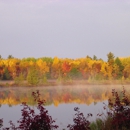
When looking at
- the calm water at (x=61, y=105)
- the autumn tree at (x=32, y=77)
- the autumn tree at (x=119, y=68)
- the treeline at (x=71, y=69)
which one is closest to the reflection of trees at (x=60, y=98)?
the calm water at (x=61, y=105)

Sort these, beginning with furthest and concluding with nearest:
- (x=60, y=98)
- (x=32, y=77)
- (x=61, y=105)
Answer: (x=32, y=77)
(x=60, y=98)
(x=61, y=105)

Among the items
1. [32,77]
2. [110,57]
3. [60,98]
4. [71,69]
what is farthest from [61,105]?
[71,69]

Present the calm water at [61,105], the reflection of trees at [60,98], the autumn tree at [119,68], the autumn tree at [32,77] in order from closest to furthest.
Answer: the calm water at [61,105] < the reflection of trees at [60,98] < the autumn tree at [32,77] < the autumn tree at [119,68]

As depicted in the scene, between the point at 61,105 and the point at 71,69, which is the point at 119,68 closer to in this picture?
the point at 71,69

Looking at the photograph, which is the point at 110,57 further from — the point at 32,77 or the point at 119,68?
the point at 32,77

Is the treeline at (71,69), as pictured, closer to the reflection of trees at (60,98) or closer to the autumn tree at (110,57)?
the autumn tree at (110,57)

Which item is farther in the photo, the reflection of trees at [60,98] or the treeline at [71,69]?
the treeline at [71,69]

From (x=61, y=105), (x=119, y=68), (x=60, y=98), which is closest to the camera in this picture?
(x=61, y=105)

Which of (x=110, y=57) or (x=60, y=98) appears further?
(x=110, y=57)

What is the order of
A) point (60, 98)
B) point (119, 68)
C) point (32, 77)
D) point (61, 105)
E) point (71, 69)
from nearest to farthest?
1. point (61, 105)
2. point (60, 98)
3. point (32, 77)
4. point (119, 68)
5. point (71, 69)

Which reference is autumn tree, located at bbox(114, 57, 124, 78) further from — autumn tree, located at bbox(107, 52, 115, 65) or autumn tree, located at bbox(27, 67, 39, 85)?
autumn tree, located at bbox(27, 67, 39, 85)

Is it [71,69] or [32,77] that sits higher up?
[71,69]

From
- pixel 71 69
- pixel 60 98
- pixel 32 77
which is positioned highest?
pixel 71 69

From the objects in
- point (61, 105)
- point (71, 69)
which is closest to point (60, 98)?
point (61, 105)
